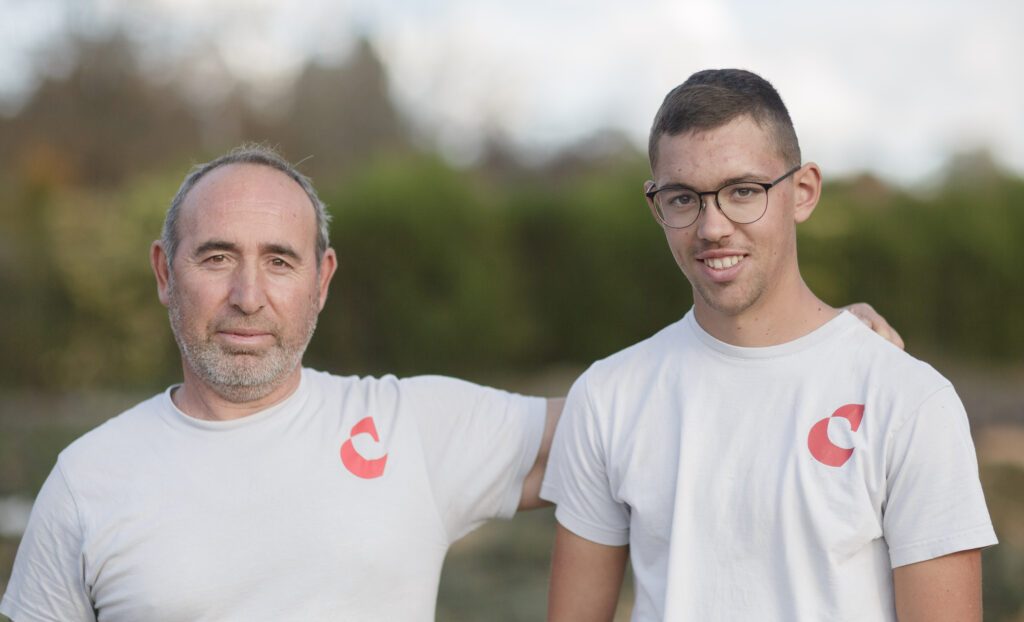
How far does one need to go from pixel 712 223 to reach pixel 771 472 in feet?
1.72

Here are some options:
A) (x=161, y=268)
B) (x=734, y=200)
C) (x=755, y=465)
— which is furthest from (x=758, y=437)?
(x=161, y=268)

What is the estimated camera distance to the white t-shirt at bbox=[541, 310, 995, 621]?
1.95 m

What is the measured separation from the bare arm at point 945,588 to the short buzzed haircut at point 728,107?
2.80ft

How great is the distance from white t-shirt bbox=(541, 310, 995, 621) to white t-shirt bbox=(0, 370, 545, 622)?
38 centimetres

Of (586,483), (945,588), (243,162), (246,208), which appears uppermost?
(243,162)

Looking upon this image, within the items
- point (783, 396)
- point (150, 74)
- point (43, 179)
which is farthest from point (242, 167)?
point (150, 74)

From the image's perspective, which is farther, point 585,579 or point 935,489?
point 585,579

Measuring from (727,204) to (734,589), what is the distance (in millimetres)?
789

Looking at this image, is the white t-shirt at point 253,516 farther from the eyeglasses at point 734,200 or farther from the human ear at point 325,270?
the eyeglasses at point 734,200

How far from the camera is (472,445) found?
2574mm

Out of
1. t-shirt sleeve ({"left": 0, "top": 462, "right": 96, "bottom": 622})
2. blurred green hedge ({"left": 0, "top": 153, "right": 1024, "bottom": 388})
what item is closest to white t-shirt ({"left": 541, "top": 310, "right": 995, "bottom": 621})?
t-shirt sleeve ({"left": 0, "top": 462, "right": 96, "bottom": 622})

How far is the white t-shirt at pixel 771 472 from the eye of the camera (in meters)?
1.95

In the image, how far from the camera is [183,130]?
2319cm

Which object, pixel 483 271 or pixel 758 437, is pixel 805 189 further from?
pixel 483 271
